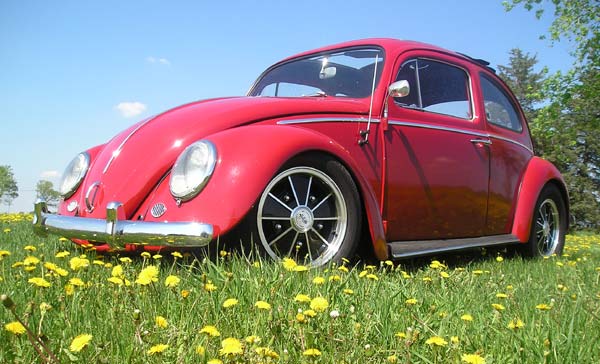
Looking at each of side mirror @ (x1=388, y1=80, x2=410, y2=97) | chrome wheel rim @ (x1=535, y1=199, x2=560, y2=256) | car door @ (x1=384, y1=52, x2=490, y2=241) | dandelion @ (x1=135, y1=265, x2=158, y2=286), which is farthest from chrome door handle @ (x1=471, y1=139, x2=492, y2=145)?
dandelion @ (x1=135, y1=265, x2=158, y2=286)

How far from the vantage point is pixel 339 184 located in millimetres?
2707

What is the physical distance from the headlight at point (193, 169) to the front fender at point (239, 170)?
30 mm

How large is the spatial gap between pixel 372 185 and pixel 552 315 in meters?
1.43

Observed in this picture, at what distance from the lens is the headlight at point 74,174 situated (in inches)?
122

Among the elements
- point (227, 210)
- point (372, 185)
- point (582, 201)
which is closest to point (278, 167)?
point (227, 210)

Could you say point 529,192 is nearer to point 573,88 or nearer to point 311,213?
point 311,213

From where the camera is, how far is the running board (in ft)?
9.97

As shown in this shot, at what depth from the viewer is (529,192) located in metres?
4.40

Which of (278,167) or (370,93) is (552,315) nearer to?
(278,167)

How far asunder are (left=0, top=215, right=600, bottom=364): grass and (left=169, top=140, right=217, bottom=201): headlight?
14.0 inches

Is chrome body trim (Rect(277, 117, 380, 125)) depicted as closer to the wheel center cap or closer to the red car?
the red car

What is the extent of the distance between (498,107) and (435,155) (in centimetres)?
146

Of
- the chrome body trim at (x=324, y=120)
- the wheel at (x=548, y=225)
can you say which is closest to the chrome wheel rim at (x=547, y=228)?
the wheel at (x=548, y=225)

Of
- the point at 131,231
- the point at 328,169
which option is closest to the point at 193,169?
the point at 131,231
